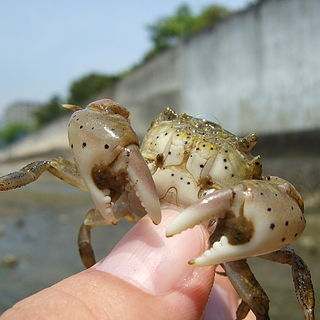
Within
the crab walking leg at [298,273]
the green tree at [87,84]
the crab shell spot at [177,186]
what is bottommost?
the green tree at [87,84]

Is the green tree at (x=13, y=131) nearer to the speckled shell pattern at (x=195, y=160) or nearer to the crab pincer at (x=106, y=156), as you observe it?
the speckled shell pattern at (x=195, y=160)

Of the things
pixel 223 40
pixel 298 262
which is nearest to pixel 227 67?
pixel 223 40

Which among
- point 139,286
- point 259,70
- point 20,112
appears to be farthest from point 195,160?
point 20,112

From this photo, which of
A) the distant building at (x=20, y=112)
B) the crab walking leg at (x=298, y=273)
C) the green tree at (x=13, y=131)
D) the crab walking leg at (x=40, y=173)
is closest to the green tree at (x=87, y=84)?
the green tree at (x=13, y=131)

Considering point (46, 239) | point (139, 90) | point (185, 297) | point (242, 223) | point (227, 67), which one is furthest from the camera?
point (139, 90)

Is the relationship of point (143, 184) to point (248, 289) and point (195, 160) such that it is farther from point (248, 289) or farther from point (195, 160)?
point (248, 289)

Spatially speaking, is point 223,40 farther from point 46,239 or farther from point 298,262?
point 298,262
